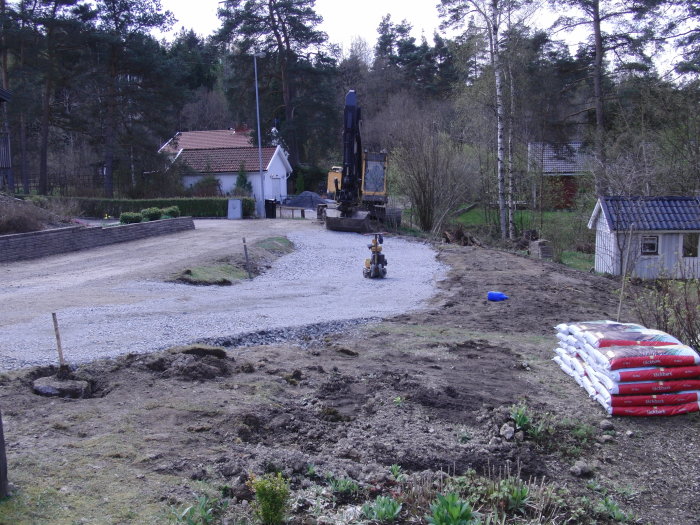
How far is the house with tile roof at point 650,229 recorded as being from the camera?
22.4 m

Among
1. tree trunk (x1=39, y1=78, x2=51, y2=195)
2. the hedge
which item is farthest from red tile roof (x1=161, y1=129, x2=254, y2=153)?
the hedge

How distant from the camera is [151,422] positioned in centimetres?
602

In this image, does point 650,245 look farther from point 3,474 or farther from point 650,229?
point 3,474

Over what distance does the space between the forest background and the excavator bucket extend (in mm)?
5002

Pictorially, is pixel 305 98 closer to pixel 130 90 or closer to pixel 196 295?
pixel 130 90

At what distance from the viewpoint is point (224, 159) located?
4959 cm

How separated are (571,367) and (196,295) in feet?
26.6

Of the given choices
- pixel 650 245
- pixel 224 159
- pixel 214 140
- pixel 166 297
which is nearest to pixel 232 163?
pixel 224 159

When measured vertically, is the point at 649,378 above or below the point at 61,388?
below

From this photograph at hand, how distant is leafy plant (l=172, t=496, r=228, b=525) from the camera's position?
424 cm

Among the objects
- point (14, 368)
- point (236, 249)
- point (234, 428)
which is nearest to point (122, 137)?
point (236, 249)

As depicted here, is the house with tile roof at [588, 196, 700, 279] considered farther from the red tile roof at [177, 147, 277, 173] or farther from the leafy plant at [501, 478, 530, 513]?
the red tile roof at [177, 147, 277, 173]

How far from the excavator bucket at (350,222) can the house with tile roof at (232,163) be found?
Answer: 56.0 ft

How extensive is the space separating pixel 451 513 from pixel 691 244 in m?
22.1
